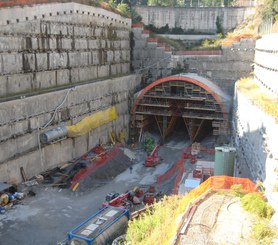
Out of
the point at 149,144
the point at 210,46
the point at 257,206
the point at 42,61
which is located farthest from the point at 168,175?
the point at 210,46

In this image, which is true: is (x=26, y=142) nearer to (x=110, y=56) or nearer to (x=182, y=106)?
(x=110, y=56)

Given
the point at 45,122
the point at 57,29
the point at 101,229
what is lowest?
the point at 101,229

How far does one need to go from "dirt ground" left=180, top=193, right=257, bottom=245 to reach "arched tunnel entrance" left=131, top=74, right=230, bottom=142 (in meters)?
19.3

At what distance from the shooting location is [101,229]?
13758 millimetres

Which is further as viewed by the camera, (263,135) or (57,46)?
(57,46)

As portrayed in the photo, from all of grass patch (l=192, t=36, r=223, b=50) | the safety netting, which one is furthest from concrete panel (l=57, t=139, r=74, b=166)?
grass patch (l=192, t=36, r=223, b=50)

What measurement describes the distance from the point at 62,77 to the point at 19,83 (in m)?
4.82

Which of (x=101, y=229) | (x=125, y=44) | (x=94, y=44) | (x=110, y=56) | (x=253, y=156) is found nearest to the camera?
(x=101, y=229)

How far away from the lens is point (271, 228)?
9562 millimetres

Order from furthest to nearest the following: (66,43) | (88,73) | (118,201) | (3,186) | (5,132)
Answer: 1. (88,73)
2. (66,43)
3. (5,132)
4. (3,186)
5. (118,201)

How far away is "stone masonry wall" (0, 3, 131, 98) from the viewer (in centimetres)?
2300

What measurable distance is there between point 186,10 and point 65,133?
32.7 metres

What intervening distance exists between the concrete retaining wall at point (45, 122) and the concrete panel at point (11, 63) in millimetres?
2412

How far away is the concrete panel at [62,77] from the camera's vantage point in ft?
91.1
